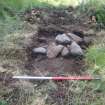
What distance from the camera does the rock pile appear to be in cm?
397

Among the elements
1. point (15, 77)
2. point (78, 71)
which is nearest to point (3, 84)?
point (15, 77)

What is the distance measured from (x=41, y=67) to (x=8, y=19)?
1.02 m

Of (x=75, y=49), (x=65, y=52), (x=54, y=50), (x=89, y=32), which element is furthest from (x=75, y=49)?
(x=89, y=32)

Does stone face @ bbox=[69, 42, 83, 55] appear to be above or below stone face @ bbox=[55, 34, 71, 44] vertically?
below

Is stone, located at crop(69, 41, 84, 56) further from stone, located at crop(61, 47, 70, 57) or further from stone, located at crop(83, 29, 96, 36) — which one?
stone, located at crop(83, 29, 96, 36)

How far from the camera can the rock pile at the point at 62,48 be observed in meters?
3.97

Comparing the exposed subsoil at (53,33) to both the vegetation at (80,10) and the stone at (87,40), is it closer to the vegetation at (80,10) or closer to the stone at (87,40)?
the stone at (87,40)

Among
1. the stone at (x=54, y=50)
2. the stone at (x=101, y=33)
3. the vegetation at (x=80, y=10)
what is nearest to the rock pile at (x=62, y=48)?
the stone at (x=54, y=50)

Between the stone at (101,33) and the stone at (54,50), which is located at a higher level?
the stone at (101,33)

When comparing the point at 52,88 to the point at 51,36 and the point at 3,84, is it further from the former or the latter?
the point at 51,36

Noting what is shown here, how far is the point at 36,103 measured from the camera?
3.18 metres

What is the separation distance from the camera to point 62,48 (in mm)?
4051

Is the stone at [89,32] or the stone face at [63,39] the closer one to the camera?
the stone face at [63,39]

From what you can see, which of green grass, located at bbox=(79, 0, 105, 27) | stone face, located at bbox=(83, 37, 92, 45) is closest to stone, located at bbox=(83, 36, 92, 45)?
stone face, located at bbox=(83, 37, 92, 45)
